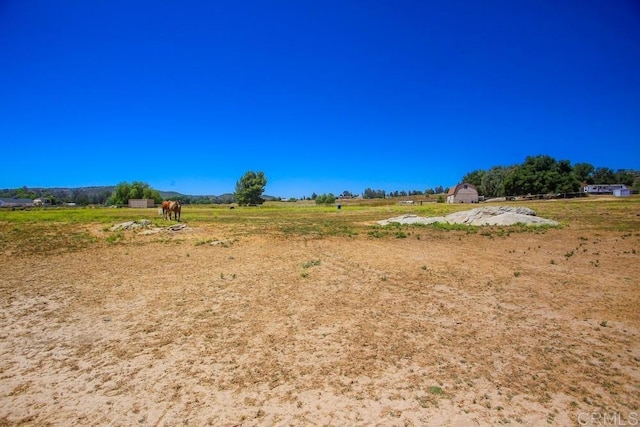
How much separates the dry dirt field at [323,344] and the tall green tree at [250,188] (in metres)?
101

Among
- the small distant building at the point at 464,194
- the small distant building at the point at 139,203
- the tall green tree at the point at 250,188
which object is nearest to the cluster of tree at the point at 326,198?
the tall green tree at the point at 250,188

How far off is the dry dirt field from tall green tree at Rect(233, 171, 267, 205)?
101 m

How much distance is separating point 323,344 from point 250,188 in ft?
356

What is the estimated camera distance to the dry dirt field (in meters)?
3.83

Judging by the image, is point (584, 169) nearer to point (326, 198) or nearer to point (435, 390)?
point (326, 198)

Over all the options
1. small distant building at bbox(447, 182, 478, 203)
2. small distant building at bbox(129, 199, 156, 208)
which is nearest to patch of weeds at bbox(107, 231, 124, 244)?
small distant building at bbox(129, 199, 156, 208)

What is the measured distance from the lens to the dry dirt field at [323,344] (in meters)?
3.83

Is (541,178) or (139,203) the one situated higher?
(541,178)

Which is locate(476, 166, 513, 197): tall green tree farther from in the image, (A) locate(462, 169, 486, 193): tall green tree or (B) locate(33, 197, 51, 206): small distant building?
(B) locate(33, 197, 51, 206): small distant building

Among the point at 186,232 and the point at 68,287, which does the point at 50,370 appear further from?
the point at 186,232

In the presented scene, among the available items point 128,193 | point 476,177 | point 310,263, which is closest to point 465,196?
point 476,177

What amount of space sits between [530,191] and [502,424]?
9676 cm

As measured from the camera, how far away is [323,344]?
18.1 feet

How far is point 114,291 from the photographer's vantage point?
865cm
